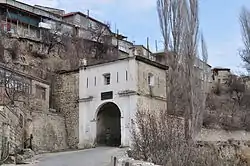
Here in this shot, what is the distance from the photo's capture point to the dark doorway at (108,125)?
1101 inches

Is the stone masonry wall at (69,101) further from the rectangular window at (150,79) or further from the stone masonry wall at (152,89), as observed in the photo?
the rectangular window at (150,79)

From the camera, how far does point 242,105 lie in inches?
1753

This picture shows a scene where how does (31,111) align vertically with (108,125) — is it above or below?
above

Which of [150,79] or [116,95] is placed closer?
[116,95]

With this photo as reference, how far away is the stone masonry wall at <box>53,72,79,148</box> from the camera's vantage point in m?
28.5

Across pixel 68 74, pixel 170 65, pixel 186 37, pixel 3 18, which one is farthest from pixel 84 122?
pixel 3 18

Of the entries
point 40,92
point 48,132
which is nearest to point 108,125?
point 48,132

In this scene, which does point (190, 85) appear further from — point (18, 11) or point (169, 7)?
point (18, 11)

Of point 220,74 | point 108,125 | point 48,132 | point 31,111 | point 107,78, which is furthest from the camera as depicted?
point 220,74

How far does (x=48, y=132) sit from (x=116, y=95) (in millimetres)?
5489

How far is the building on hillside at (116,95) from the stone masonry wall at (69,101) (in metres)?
0.58

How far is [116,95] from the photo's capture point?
26578 millimetres

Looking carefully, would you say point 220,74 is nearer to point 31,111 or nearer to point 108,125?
point 108,125

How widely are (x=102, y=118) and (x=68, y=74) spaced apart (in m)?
4.78
